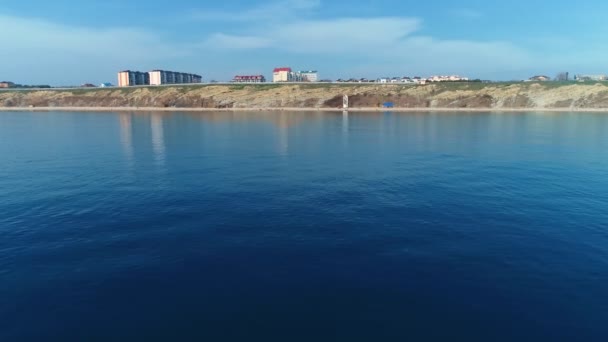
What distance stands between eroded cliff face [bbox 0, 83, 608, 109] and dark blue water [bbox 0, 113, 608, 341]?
125732mm

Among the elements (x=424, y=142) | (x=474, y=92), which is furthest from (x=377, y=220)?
(x=474, y=92)

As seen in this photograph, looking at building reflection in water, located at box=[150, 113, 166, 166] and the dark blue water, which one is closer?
the dark blue water

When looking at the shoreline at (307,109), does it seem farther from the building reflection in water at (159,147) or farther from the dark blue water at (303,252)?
the dark blue water at (303,252)

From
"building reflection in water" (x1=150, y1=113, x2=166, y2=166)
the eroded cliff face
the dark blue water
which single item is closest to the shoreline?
the eroded cliff face

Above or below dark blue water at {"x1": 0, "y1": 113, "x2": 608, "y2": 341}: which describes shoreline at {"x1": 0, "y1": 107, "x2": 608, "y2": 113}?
above

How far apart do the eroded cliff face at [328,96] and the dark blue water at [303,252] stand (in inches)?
4950

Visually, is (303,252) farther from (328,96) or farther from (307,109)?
(328,96)

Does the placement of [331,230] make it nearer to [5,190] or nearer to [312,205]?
[312,205]

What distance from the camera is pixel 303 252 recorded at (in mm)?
21562

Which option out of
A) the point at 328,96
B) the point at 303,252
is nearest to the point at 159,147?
the point at 303,252

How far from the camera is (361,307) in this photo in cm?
1627

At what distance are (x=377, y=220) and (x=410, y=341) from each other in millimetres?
12792

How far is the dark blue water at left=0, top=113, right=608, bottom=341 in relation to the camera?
1538 centimetres

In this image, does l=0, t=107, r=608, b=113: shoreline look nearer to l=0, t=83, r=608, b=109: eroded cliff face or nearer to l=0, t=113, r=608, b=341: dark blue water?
l=0, t=83, r=608, b=109: eroded cliff face
